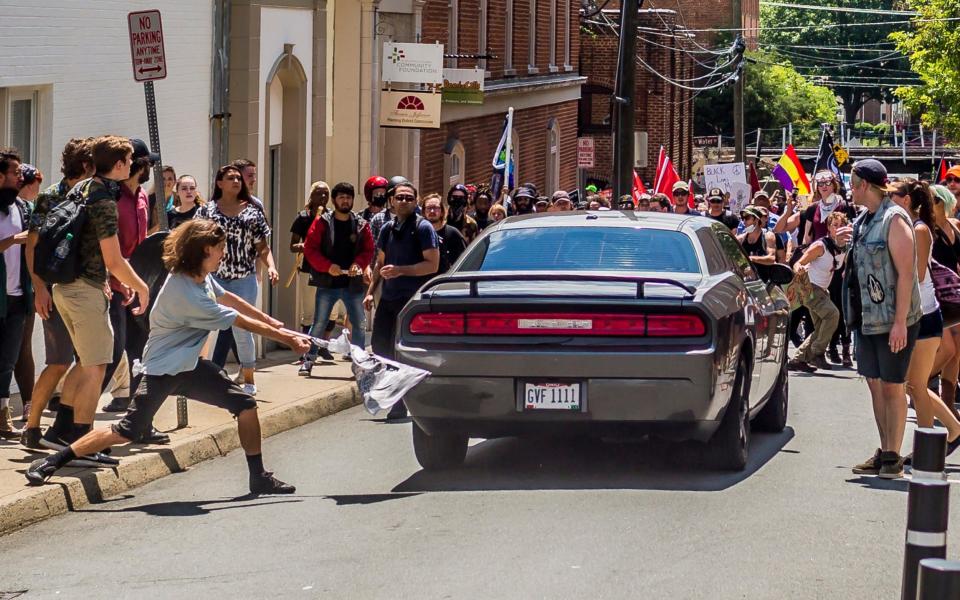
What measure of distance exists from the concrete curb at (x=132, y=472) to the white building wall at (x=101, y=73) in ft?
9.21

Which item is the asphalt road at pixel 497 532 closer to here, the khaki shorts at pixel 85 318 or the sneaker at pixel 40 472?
the sneaker at pixel 40 472

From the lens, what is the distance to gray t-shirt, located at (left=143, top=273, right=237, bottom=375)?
29.3 feet

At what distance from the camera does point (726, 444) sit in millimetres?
9727

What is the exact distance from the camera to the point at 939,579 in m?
4.24

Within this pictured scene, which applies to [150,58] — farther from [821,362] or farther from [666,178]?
[666,178]

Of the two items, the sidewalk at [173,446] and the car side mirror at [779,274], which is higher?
the car side mirror at [779,274]

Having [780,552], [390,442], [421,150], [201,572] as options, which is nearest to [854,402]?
[390,442]

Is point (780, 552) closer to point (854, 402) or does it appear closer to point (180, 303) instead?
point (180, 303)

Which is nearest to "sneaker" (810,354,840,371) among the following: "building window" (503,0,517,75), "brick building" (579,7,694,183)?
"building window" (503,0,517,75)

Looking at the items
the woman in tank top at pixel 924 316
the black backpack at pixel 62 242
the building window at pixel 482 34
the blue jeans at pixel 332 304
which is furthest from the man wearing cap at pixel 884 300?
the building window at pixel 482 34

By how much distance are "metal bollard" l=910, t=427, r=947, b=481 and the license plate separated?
392cm

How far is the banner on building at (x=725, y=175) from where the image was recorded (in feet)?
107

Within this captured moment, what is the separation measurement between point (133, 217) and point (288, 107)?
24.7 ft

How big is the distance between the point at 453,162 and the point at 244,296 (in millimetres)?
16115
